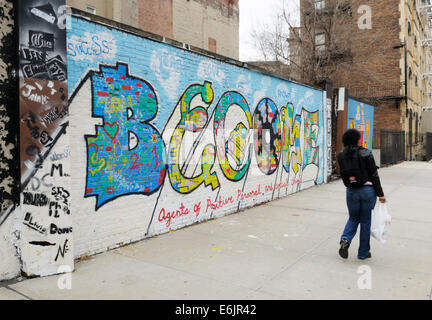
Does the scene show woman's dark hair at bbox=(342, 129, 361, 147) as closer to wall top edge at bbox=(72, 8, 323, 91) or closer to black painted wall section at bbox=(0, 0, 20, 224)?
wall top edge at bbox=(72, 8, 323, 91)

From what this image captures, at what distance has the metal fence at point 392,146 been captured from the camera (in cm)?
1895

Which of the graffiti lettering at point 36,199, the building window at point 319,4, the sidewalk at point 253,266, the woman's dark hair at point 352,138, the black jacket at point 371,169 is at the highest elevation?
the building window at point 319,4

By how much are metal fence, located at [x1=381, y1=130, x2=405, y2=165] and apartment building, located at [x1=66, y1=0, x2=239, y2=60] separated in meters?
10.6

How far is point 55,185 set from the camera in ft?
13.1

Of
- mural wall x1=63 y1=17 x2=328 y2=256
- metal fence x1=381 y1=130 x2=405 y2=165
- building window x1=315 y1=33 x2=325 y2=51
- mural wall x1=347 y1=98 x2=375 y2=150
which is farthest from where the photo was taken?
building window x1=315 y1=33 x2=325 y2=51

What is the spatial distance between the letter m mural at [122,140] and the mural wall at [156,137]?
0.01 meters

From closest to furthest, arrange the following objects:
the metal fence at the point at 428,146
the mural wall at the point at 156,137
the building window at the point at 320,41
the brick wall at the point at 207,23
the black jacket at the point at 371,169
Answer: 1. the black jacket at the point at 371,169
2. the mural wall at the point at 156,137
3. the brick wall at the point at 207,23
4. the building window at the point at 320,41
5. the metal fence at the point at 428,146

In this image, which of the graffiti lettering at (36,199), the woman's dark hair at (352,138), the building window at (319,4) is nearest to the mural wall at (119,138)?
the graffiti lettering at (36,199)

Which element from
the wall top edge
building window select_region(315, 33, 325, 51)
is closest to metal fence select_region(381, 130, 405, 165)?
building window select_region(315, 33, 325, 51)

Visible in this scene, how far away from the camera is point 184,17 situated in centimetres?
1886

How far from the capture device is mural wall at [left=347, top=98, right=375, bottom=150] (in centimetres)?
1454

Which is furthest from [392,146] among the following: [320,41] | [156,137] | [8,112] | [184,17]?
[8,112]

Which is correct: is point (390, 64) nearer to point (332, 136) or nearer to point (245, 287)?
point (332, 136)

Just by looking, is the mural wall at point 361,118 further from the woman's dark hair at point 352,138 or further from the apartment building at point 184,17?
the woman's dark hair at point 352,138
